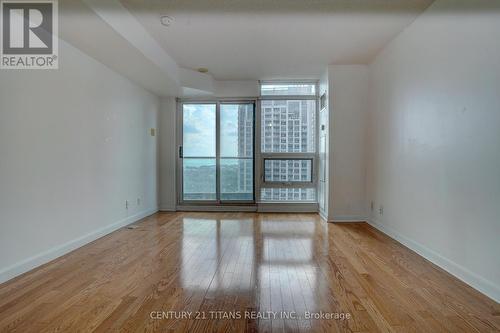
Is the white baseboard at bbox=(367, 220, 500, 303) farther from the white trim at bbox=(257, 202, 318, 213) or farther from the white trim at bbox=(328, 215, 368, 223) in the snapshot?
the white trim at bbox=(257, 202, 318, 213)

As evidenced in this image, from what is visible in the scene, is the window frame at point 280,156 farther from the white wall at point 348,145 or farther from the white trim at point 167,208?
the white trim at point 167,208

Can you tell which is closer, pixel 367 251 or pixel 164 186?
pixel 367 251

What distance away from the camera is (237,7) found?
2801 mm

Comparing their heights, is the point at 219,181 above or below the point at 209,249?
above

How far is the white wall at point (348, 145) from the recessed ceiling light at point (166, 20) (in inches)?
98.4

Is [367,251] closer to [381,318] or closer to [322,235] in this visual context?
[322,235]

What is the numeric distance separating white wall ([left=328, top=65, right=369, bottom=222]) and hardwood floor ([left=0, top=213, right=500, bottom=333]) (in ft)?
3.87

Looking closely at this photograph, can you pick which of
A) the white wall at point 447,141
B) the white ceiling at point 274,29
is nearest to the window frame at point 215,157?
the white ceiling at point 274,29

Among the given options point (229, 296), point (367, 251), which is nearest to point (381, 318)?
point (229, 296)

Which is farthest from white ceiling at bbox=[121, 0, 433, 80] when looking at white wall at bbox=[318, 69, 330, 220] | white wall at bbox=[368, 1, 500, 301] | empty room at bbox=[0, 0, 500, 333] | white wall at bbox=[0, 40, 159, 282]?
white wall at bbox=[0, 40, 159, 282]

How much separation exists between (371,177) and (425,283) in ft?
7.22

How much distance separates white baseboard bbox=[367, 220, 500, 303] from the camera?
6.32 feet

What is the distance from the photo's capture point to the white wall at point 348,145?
4.45 m

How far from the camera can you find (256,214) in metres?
5.17
